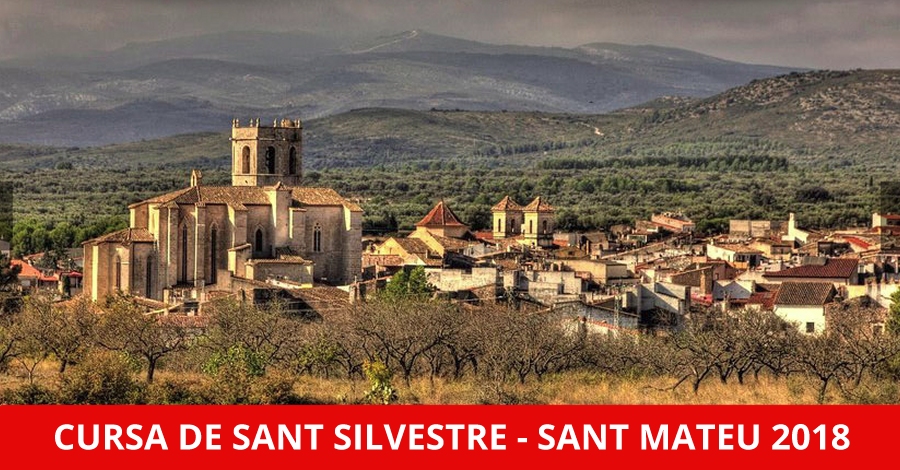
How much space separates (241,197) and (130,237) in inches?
167

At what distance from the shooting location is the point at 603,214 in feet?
340

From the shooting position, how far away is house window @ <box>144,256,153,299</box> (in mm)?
52562

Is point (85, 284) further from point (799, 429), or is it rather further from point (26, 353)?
point (799, 429)

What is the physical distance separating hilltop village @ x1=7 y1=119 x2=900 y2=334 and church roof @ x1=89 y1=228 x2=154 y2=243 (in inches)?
2.2

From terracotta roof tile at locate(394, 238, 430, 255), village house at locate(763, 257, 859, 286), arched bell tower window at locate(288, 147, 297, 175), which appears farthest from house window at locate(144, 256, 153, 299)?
village house at locate(763, 257, 859, 286)

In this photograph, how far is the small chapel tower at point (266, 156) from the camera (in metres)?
63.4

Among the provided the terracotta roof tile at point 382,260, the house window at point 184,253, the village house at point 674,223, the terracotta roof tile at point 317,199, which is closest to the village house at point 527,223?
the village house at point 674,223

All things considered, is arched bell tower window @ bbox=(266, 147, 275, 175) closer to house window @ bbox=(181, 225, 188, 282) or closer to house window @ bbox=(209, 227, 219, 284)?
house window @ bbox=(209, 227, 219, 284)

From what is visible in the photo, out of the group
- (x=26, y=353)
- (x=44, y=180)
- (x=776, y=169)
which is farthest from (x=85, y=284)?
(x=776, y=169)

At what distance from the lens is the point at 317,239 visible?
5706 centimetres

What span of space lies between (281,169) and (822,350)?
35.2 metres

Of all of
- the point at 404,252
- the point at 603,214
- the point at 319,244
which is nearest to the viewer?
the point at 319,244

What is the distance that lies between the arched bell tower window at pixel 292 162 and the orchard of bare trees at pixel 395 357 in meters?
26.8

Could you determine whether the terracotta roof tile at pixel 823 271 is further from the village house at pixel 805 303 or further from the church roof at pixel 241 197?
the church roof at pixel 241 197
